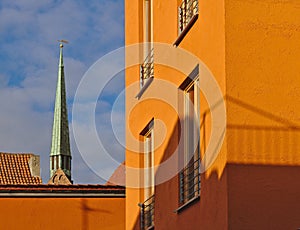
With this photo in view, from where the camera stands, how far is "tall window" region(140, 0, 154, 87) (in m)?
17.4

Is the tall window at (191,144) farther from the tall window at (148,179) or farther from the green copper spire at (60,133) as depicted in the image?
the green copper spire at (60,133)

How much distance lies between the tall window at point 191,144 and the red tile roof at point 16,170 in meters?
45.3

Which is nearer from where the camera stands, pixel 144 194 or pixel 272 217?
pixel 272 217

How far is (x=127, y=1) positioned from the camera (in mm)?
19750

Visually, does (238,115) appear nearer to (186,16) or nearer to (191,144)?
(191,144)

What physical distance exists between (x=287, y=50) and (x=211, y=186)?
6.61 feet

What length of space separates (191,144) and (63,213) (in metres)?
11.1

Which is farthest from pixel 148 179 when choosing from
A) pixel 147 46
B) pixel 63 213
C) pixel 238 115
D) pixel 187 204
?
pixel 63 213

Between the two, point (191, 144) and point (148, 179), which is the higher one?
point (148, 179)

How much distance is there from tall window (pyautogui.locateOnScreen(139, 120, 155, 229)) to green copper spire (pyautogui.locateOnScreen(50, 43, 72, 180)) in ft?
273

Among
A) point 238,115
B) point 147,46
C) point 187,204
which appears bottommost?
point 187,204

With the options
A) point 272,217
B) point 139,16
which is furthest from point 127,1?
point 272,217

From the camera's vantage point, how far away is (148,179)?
58.1 feet

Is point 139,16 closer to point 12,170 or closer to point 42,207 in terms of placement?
point 42,207
